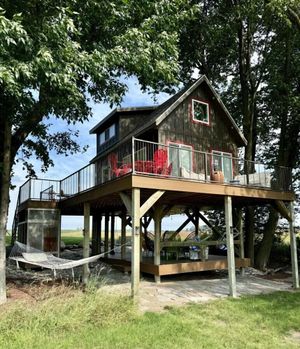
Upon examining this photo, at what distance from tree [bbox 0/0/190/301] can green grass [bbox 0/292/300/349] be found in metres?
3.03

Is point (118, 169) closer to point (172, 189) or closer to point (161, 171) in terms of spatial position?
point (161, 171)

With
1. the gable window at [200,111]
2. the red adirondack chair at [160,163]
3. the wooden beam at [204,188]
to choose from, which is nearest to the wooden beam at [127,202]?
the wooden beam at [204,188]

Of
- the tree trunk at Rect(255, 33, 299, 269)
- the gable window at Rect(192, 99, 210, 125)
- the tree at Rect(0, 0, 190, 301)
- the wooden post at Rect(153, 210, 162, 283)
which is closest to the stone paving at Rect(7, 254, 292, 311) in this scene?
the wooden post at Rect(153, 210, 162, 283)

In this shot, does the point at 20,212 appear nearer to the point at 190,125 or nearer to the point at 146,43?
the point at 190,125

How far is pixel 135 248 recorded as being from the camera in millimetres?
8367

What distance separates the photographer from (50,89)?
861 cm

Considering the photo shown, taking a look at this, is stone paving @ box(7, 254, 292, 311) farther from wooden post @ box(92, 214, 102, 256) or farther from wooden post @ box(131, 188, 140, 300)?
wooden post @ box(92, 214, 102, 256)

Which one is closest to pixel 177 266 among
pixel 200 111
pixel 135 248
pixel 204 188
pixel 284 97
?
pixel 204 188

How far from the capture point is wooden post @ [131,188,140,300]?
26.8 ft

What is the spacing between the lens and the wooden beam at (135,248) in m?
8.18

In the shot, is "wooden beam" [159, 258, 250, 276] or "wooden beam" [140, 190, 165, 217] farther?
"wooden beam" [159, 258, 250, 276]

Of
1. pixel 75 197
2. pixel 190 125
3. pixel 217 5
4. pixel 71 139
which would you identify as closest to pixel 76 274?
pixel 75 197

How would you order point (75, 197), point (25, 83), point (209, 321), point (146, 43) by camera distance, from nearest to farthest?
1. point (209, 321)
2. point (25, 83)
3. point (146, 43)
4. point (75, 197)

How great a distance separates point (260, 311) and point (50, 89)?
726 cm
